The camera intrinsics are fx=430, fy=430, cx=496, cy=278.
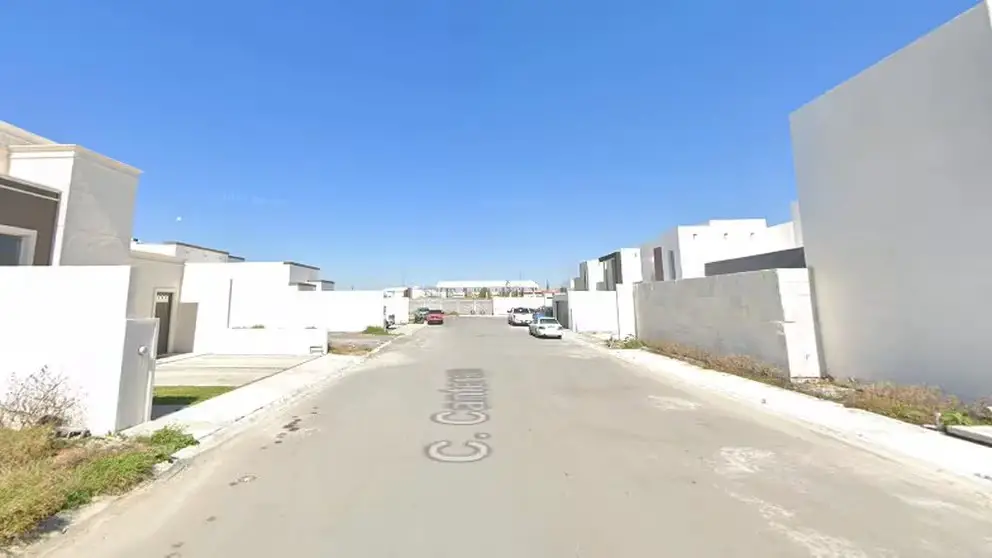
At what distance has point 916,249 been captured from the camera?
923 cm

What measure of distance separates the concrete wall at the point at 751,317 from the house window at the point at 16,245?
18.9 meters

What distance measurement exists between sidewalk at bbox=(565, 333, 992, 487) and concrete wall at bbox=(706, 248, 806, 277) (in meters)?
5.02

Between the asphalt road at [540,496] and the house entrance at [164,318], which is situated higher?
the house entrance at [164,318]

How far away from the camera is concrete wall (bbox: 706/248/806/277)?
14250 mm

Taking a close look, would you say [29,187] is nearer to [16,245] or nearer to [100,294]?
[16,245]

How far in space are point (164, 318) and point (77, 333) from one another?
43.9 feet

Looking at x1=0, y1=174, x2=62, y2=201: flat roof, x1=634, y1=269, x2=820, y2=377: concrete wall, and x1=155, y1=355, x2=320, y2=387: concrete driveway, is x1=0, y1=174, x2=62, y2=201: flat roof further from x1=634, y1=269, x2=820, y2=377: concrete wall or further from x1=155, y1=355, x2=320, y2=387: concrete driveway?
x1=634, y1=269, x2=820, y2=377: concrete wall

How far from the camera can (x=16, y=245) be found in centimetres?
982

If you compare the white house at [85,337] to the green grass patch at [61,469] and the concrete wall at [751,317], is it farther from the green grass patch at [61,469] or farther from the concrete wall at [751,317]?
the concrete wall at [751,317]

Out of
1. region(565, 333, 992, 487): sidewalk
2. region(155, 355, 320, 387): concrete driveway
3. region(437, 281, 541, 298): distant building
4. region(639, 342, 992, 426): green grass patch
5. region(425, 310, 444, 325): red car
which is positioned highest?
region(437, 281, 541, 298): distant building

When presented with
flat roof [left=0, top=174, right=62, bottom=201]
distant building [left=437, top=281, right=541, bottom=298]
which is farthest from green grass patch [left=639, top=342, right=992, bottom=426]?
distant building [left=437, top=281, right=541, bottom=298]

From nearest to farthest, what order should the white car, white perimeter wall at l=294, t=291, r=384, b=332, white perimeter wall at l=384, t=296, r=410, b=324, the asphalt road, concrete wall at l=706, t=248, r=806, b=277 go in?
the asphalt road → concrete wall at l=706, t=248, r=806, b=277 → the white car → white perimeter wall at l=294, t=291, r=384, b=332 → white perimeter wall at l=384, t=296, r=410, b=324

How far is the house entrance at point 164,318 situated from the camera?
1747 cm

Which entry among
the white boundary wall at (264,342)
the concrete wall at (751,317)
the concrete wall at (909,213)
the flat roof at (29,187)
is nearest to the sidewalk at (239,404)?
the white boundary wall at (264,342)
